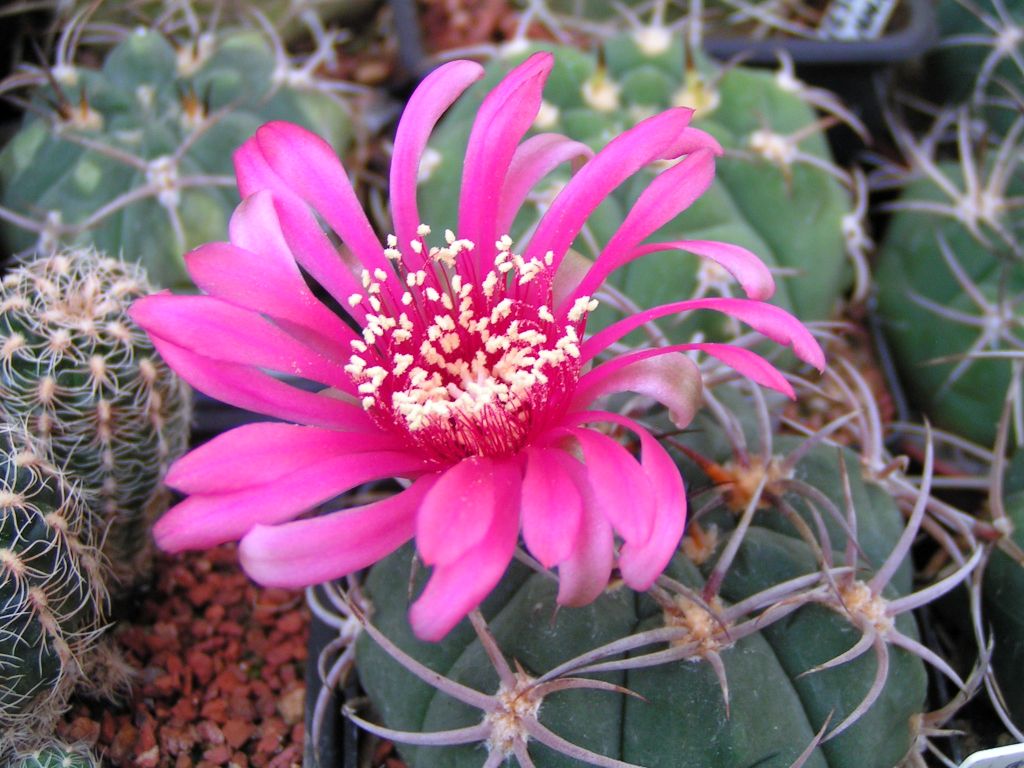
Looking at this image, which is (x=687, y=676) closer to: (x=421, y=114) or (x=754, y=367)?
(x=754, y=367)

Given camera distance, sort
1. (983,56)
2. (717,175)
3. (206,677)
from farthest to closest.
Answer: (983,56) < (717,175) < (206,677)

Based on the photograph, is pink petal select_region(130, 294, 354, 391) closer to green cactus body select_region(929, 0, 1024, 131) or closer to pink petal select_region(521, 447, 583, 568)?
pink petal select_region(521, 447, 583, 568)

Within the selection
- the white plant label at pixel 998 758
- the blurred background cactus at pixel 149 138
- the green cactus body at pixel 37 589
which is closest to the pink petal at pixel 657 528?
the white plant label at pixel 998 758

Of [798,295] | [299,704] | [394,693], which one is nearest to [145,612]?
[299,704]

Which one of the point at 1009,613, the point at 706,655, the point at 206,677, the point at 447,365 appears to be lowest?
the point at 206,677

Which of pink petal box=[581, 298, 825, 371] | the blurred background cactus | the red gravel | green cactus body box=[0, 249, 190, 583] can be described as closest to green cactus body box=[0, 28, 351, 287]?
the blurred background cactus

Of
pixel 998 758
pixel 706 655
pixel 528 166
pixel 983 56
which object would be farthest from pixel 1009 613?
pixel 983 56
